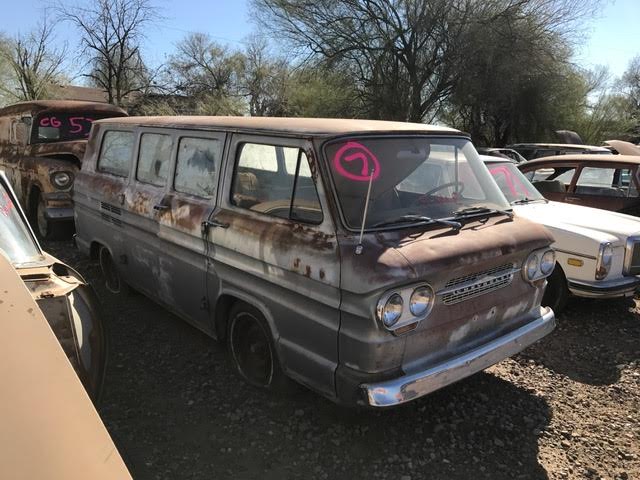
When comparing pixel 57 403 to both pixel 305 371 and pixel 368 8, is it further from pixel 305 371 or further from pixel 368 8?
pixel 368 8

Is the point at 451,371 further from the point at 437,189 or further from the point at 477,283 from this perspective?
the point at 437,189

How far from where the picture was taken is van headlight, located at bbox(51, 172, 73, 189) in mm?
7098

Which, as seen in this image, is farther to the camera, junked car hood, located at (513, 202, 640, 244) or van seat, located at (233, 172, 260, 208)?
junked car hood, located at (513, 202, 640, 244)

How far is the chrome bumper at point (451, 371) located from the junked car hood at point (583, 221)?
1760 mm

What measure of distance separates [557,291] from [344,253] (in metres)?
3.43

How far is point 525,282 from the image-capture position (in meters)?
3.40

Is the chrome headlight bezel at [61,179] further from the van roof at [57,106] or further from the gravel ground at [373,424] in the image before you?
the gravel ground at [373,424]

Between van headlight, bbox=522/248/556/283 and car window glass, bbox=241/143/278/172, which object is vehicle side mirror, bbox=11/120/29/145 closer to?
car window glass, bbox=241/143/278/172

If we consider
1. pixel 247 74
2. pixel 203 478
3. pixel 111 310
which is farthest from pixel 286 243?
pixel 247 74

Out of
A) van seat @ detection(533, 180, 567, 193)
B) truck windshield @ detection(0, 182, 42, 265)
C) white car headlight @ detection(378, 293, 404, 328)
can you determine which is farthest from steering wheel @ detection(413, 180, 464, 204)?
van seat @ detection(533, 180, 567, 193)

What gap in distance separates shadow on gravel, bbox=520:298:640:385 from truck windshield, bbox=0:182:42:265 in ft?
12.5

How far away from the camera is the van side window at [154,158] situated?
415cm

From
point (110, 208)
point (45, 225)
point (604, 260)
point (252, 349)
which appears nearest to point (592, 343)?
point (604, 260)

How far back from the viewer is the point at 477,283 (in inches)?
119
